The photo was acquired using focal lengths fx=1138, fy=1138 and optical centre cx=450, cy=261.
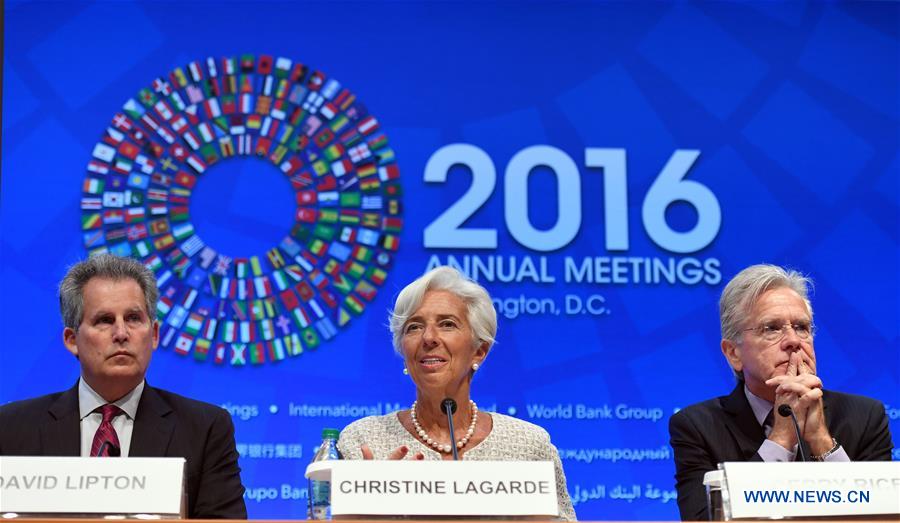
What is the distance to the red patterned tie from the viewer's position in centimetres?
253

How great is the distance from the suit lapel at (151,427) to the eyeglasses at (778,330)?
1.40 m

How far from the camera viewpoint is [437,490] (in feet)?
6.06

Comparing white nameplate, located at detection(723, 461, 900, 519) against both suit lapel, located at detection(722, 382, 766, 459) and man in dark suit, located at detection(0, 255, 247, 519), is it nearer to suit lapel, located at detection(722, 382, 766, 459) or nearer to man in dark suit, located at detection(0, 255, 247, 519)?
suit lapel, located at detection(722, 382, 766, 459)

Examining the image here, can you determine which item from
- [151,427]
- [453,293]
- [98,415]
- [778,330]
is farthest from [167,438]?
[778,330]

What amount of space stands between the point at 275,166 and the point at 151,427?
172cm

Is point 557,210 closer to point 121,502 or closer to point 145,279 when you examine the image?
point 145,279

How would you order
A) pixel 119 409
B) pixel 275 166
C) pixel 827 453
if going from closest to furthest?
pixel 827 453 → pixel 119 409 → pixel 275 166

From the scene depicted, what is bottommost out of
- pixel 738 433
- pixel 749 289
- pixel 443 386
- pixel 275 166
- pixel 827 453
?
pixel 827 453

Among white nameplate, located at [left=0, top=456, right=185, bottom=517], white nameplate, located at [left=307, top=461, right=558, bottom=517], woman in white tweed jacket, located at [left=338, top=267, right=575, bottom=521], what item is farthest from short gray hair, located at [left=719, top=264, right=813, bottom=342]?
white nameplate, located at [left=0, top=456, right=185, bottom=517]

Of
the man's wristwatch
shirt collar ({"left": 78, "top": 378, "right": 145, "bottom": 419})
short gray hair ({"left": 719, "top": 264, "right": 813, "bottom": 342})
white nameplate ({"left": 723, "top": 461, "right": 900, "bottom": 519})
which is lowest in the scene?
white nameplate ({"left": 723, "top": 461, "right": 900, "bottom": 519})

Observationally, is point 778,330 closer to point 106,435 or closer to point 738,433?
point 738,433

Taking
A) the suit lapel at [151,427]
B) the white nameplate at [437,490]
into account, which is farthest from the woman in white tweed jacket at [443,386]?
the white nameplate at [437,490]

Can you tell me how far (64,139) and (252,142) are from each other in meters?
0.66

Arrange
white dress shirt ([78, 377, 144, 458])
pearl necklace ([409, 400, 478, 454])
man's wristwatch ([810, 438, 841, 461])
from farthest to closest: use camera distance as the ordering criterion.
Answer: pearl necklace ([409, 400, 478, 454])
white dress shirt ([78, 377, 144, 458])
man's wristwatch ([810, 438, 841, 461])
